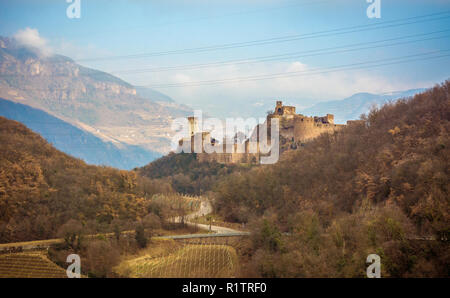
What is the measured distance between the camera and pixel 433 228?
33750 mm

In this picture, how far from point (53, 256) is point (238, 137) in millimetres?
73403

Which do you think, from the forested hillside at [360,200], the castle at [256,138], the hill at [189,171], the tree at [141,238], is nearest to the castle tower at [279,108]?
the castle at [256,138]

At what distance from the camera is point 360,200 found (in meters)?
44.9

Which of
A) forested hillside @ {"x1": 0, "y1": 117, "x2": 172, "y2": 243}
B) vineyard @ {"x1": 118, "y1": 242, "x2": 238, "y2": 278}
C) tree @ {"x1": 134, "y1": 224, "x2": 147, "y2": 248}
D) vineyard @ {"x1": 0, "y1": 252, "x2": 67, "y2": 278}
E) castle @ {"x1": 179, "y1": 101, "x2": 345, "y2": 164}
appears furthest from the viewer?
castle @ {"x1": 179, "y1": 101, "x2": 345, "y2": 164}

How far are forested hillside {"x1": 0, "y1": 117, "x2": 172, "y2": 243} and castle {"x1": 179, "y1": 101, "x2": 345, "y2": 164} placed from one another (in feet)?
97.3

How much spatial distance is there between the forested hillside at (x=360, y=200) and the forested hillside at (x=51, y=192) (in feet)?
44.3

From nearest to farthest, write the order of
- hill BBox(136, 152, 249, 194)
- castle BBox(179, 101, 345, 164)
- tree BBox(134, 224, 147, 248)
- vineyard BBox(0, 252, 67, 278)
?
vineyard BBox(0, 252, 67, 278)
tree BBox(134, 224, 147, 248)
castle BBox(179, 101, 345, 164)
hill BBox(136, 152, 249, 194)

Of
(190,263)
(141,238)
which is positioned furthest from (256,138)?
(190,263)

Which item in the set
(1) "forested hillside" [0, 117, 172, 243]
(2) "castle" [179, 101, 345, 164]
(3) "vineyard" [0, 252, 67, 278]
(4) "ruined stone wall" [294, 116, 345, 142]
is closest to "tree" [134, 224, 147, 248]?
(1) "forested hillside" [0, 117, 172, 243]

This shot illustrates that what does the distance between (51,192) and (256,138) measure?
159 feet

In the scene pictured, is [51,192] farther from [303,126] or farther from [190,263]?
[303,126]

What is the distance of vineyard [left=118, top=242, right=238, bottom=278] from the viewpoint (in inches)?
1508

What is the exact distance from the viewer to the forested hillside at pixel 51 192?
49312 mm

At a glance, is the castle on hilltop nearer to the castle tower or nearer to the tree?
the castle tower
